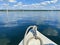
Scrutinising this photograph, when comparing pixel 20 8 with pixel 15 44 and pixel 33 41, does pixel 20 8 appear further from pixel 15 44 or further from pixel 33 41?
pixel 33 41

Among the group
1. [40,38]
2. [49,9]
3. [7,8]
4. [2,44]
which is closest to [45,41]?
[40,38]

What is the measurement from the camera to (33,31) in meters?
1.45

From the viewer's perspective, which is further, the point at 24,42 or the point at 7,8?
the point at 7,8

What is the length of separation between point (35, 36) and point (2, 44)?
981 cm

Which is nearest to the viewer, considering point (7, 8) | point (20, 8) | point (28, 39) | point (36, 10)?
point (28, 39)

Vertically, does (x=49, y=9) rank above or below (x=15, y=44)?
below

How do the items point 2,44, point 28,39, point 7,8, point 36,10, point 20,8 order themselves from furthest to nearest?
point 36,10
point 20,8
point 7,8
point 2,44
point 28,39

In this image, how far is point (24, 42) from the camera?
139cm

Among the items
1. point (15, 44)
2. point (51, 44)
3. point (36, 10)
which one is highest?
point (51, 44)

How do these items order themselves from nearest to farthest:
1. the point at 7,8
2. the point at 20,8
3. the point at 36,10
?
1. the point at 7,8
2. the point at 20,8
3. the point at 36,10

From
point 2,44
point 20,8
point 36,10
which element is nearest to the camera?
point 2,44

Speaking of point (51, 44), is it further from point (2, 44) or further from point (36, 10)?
point (36, 10)

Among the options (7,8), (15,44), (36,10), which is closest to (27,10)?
(36,10)

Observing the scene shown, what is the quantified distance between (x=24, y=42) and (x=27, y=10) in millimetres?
61152
